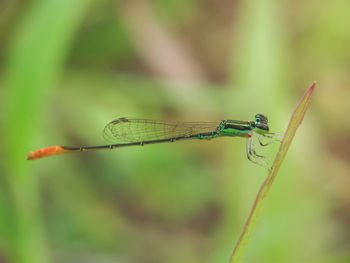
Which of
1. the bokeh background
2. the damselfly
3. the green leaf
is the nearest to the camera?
the green leaf

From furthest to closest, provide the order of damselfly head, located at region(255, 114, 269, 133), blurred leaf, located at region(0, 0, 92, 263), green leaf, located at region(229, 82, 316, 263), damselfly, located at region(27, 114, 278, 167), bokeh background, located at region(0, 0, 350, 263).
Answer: damselfly, located at region(27, 114, 278, 167), bokeh background, located at region(0, 0, 350, 263), damselfly head, located at region(255, 114, 269, 133), blurred leaf, located at region(0, 0, 92, 263), green leaf, located at region(229, 82, 316, 263)

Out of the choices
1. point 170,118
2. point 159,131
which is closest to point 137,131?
point 159,131

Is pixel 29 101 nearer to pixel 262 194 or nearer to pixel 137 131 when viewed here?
pixel 137 131

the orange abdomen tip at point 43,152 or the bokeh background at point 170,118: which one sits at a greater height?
the bokeh background at point 170,118

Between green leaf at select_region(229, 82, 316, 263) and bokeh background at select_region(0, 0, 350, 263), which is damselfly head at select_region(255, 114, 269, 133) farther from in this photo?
green leaf at select_region(229, 82, 316, 263)

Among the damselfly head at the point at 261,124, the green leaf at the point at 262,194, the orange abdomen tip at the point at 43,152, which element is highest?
the damselfly head at the point at 261,124

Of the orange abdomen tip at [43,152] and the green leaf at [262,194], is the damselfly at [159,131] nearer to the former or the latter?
the orange abdomen tip at [43,152]

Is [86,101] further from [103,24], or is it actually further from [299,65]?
[299,65]

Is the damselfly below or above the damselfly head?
above

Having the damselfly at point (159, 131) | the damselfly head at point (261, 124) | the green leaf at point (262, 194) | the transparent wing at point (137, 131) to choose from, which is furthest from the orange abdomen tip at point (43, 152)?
the green leaf at point (262, 194)

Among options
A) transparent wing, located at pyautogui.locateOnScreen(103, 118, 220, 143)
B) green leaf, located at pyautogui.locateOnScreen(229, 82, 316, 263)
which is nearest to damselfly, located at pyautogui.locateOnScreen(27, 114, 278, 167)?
transparent wing, located at pyautogui.locateOnScreen(103, 118, 220, 143)
